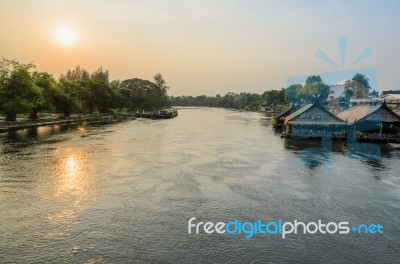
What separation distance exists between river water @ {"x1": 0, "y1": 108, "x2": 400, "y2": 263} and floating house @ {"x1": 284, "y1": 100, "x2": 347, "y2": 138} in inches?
558

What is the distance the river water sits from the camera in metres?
15.6

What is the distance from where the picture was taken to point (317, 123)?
56281mm

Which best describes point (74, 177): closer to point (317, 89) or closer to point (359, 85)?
point (317, 89)

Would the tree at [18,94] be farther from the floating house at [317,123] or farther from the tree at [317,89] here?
the tree at [317,89]

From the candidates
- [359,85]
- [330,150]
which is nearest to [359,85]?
[359,85]

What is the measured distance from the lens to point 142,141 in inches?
2138

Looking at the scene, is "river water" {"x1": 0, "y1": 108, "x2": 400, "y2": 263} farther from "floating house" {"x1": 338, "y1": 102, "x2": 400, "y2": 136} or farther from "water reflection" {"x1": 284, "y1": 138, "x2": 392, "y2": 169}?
"floating house" {"x1": 338, "y1": 102, "x2": 400, "y2": 136}


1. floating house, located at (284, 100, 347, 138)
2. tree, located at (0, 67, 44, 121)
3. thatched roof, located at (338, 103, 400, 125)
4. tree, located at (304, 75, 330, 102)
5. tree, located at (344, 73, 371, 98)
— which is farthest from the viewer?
tree, located at (344, 73, 371, 98)

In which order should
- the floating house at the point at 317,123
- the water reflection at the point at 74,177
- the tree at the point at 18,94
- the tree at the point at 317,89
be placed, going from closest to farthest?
the water reflection at the point at 74,177, the floating house at the point at 317,123, the tree at the point at 18,94, the tree at the point at 317,89

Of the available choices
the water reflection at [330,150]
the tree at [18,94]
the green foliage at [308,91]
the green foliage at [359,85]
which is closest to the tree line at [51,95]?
the tree at [18,94]

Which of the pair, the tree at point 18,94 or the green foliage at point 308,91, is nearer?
the tree at point 18,94

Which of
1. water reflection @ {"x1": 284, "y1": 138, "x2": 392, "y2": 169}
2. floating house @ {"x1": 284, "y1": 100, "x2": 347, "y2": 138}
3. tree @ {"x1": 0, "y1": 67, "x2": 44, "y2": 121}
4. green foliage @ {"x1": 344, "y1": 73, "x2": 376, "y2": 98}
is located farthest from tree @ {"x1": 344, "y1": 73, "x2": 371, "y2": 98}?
tree @ {"x1": 0, "y1": 67, "x2": 44, "y2": 121}

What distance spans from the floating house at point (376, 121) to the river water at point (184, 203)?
12.5 m

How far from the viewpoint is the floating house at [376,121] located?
175 ft
